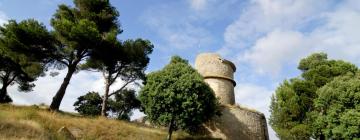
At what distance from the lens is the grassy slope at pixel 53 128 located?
603 inches

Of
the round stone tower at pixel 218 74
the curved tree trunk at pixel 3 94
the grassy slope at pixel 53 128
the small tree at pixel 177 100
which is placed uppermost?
the round stone tower at pixel 218 74

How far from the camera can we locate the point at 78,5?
1128 inches

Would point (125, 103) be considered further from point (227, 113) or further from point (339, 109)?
point (339, 109)

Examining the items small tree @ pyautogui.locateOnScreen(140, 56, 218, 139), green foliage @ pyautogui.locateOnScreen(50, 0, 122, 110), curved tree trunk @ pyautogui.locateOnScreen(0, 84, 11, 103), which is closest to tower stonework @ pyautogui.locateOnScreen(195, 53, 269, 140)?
small tree @ pyautogui.locateOnScreen(140, 56, 218, 139)

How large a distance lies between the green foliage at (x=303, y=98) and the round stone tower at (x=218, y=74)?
4.31 m

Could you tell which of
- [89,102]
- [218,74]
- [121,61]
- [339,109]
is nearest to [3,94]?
[89,102]

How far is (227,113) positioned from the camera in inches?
1107

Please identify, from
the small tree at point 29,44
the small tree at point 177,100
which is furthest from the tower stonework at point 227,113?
the small tree at point 29,44

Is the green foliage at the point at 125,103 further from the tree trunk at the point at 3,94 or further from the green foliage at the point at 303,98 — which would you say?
the green foliage at the point at 303,98

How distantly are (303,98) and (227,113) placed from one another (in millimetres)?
6357

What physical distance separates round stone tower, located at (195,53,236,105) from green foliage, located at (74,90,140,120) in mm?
9808

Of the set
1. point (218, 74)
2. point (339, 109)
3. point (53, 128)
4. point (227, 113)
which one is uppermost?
point (218, 74)

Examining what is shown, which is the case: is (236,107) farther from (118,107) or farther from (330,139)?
(118,107)

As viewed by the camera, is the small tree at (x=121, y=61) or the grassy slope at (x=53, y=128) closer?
the grassy slope at (x=53, y=128)
